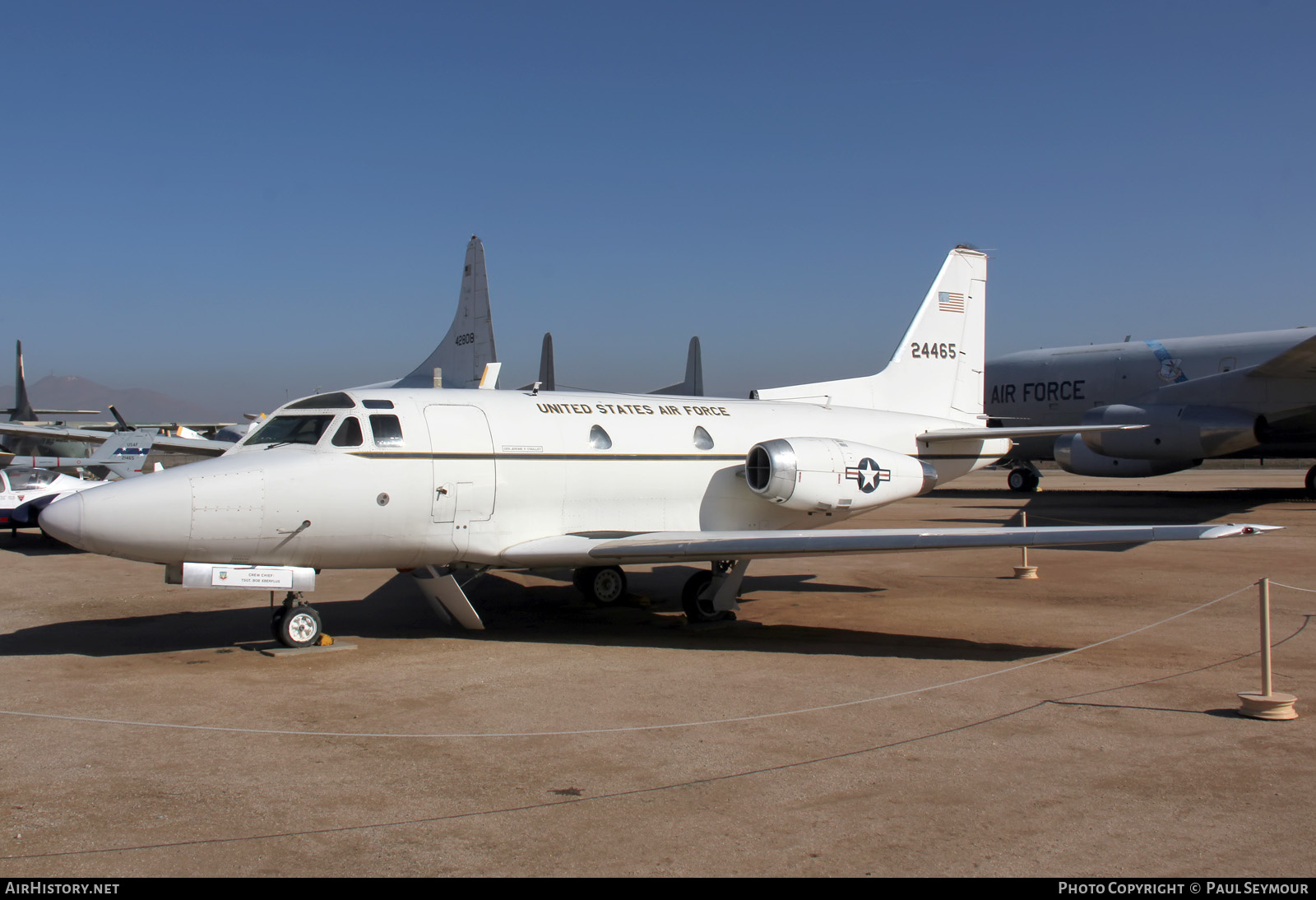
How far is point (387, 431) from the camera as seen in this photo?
362 inches

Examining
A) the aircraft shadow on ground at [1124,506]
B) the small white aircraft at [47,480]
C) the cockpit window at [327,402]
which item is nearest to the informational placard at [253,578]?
the cockpit window at [327,402]

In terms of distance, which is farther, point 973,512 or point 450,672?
A: point 973,512

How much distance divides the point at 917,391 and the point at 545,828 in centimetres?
1124

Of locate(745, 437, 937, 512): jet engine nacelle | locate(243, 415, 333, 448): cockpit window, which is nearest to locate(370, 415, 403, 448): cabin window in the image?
locate(243, 415, 333, 448): cockpit window

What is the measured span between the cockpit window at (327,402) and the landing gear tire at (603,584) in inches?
161

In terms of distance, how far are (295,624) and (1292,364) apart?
80.5 feet

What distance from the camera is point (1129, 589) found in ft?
40.4

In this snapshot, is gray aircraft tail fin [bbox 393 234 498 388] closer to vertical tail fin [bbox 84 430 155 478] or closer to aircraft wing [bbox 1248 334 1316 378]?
vertical tail fin [bbox 84 430 155 478]

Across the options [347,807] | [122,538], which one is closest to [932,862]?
[347,807]

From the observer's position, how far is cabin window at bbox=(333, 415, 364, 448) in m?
8.99

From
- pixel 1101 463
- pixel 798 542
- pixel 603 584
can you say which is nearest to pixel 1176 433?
→ pixel 1101 463

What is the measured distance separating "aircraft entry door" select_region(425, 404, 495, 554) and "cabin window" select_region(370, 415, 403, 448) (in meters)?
0.33

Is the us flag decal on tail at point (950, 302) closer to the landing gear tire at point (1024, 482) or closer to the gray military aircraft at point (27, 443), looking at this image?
the landing gear tire at point (1024, 482)

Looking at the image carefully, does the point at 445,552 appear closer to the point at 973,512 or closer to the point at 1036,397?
the point at 973,512
